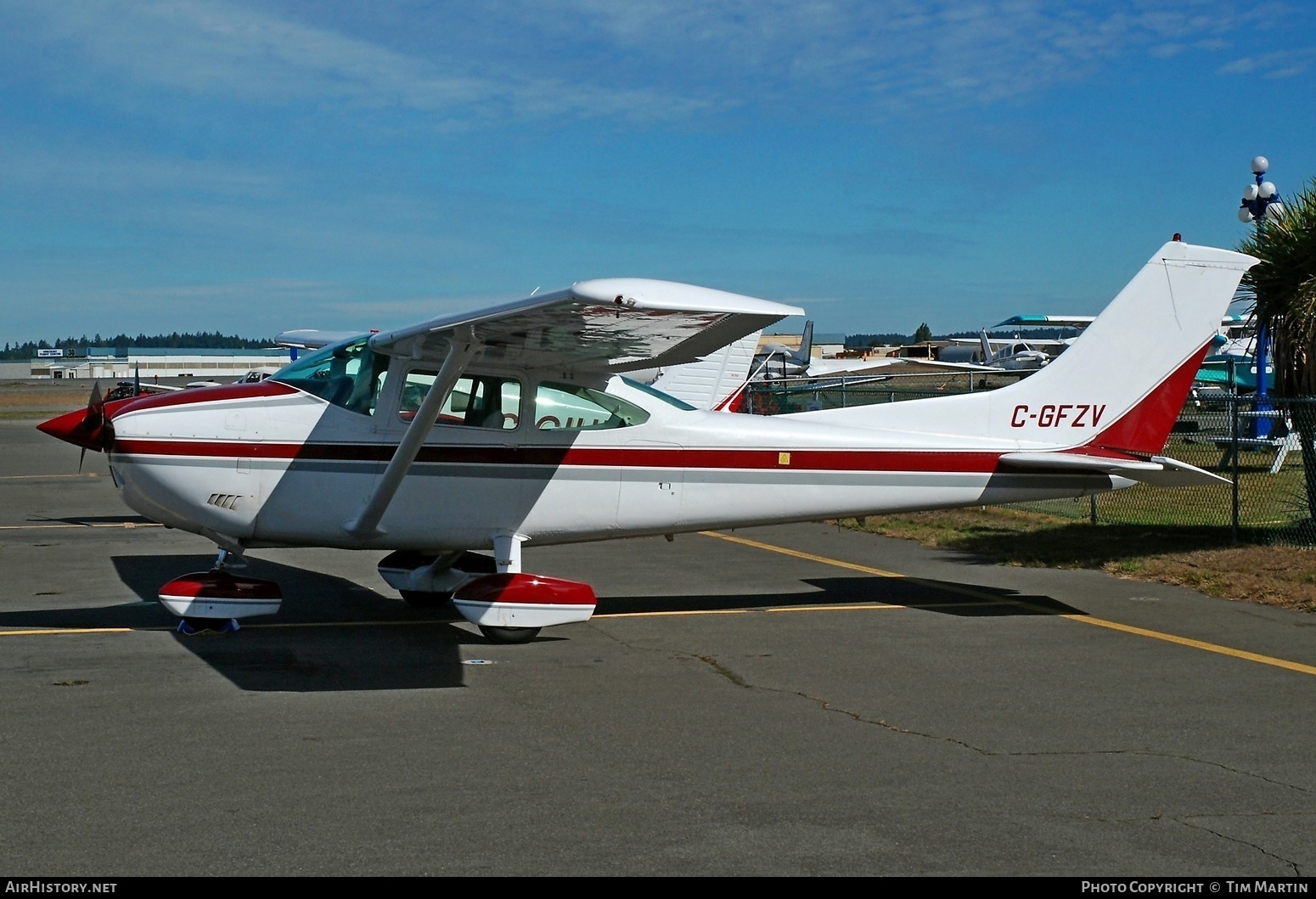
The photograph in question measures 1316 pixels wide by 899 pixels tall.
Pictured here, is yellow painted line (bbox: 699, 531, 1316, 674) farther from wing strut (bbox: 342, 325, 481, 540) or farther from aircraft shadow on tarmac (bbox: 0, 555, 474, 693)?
A: wing strut (bbox: 342, 325, 481, 540)

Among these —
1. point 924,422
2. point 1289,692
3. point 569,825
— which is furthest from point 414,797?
point 924,422

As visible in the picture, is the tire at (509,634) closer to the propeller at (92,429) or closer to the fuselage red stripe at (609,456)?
the fuselage red stripe at (609,456)

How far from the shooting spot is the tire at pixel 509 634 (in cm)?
794

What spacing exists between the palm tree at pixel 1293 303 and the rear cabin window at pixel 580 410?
6692mm

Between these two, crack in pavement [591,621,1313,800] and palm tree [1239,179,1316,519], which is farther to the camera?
palm tree [1239,179,1316,519]

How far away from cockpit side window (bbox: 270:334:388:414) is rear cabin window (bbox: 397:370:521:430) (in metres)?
0.25

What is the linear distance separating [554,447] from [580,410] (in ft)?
1.15

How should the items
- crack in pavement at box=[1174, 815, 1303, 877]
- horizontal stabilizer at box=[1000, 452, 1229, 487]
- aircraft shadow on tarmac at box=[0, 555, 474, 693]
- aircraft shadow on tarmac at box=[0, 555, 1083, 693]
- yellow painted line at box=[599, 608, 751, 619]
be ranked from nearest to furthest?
crack in pavement at box=[1174, 815, 1303, 877] < aircraft shadow on tarmac at box=[0, 555, 474, 693] < aircraft shadow on tarmac at box=[0, 555, 1083, 693] < horizontal stabilizer at box=[1000, 452, 1229, 487] < yellow painted line at box=[599, 608, 751, 619]

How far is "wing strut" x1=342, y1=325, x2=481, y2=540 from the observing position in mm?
7543

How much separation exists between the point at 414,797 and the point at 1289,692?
4.81 m

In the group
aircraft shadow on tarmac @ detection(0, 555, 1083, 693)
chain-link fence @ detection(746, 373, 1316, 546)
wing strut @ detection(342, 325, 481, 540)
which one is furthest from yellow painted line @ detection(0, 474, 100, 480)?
wing strut @ detection(342, 325, 481, 540)

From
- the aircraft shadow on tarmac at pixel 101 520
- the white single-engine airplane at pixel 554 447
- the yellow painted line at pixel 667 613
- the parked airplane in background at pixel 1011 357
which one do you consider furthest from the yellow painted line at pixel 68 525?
the parked airplane in background at pixel 1011 357

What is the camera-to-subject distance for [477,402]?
27.9 feet

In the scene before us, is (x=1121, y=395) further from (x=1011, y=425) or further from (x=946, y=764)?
(x=946, y=764)
